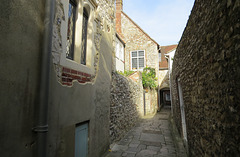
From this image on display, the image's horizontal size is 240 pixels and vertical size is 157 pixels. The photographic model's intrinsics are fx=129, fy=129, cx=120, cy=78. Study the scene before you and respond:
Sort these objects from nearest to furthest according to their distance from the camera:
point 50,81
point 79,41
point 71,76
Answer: point 50,81 < point 71,76 < point 79,41

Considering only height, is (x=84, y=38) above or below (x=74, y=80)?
above

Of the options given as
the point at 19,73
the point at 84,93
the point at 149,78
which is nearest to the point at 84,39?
the point at 84,93

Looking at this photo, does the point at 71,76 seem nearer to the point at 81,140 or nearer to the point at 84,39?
the point at 84,39

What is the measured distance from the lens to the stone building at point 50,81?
151 centimetres

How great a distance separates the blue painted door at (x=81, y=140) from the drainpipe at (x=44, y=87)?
1.06 meters

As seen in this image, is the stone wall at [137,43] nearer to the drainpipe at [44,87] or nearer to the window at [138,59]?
the window at [138,59]

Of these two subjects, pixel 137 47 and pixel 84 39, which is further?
pixel 137 47

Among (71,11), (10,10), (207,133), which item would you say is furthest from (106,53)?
(207,133)

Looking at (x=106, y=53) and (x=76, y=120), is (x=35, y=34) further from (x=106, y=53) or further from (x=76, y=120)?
(x=106, y=53)

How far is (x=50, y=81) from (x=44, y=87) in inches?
9.2

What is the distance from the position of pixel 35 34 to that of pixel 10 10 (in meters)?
0.37

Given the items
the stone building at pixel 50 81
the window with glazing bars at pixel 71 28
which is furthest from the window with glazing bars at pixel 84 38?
the window with glazing bars at pixel 71 28

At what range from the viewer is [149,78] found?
41.0 feet

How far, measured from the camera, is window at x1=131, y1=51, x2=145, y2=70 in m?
13.6
